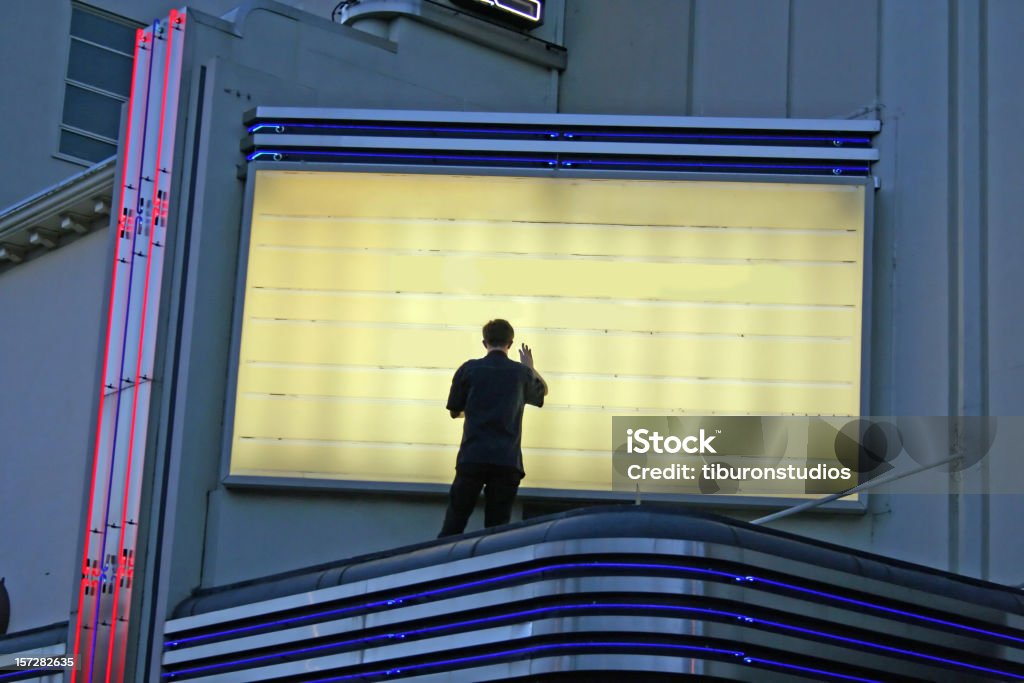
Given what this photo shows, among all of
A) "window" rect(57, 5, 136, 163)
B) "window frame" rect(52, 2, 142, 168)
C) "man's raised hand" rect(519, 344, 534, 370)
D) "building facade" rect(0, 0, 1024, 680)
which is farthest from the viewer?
"window" rect(57, 5, 136, 163)

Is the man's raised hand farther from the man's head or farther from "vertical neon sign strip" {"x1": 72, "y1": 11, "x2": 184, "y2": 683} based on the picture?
"vertical neon sign strip" {"x1": 72, "y1": 11, "x2": 184, "y2": 683}

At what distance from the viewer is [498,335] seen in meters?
12.0

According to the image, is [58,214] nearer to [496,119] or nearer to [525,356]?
[496,119]

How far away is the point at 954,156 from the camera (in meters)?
13.1

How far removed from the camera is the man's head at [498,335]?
12.0 metres

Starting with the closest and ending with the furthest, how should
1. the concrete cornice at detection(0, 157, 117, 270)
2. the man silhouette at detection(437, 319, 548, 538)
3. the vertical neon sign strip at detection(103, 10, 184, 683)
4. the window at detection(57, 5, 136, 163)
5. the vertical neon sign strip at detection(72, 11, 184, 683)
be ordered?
the man silhouette at detection(437, 319, 548, 538) < the vertical neon sign strip at detection(103, 10, 184, 683) < the vertical neon sign strip at detection(72, 11, 184, 683) < the concrete cornice at detection(0, 157, 117, 270) < the window at detection(57, 5, 136, 163)

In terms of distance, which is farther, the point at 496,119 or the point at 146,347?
the point at 496,119

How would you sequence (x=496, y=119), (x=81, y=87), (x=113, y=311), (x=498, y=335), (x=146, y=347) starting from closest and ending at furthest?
1. (x=498, y=335)
2. (x=146, y=347)
3. (x=496, y=119)
4. (x=113, y=311)
5. (x=81, y=87)

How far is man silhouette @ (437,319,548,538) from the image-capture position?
1169cm

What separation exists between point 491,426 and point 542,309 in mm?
1829

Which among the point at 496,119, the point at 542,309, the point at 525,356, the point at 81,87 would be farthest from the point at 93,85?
the point at 525,356

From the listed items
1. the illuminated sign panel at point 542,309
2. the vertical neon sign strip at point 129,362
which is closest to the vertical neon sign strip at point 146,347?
the vertical neon sign strip at point 129,362

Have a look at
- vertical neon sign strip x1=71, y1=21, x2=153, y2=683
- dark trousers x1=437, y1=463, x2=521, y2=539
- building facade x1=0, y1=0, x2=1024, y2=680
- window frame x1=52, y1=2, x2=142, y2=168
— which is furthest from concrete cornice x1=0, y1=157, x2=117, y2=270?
dark trousers x1=437, y1=463, x2=521, y2=539

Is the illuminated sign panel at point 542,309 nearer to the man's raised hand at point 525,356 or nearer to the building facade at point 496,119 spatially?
the building facade at point 496,119
